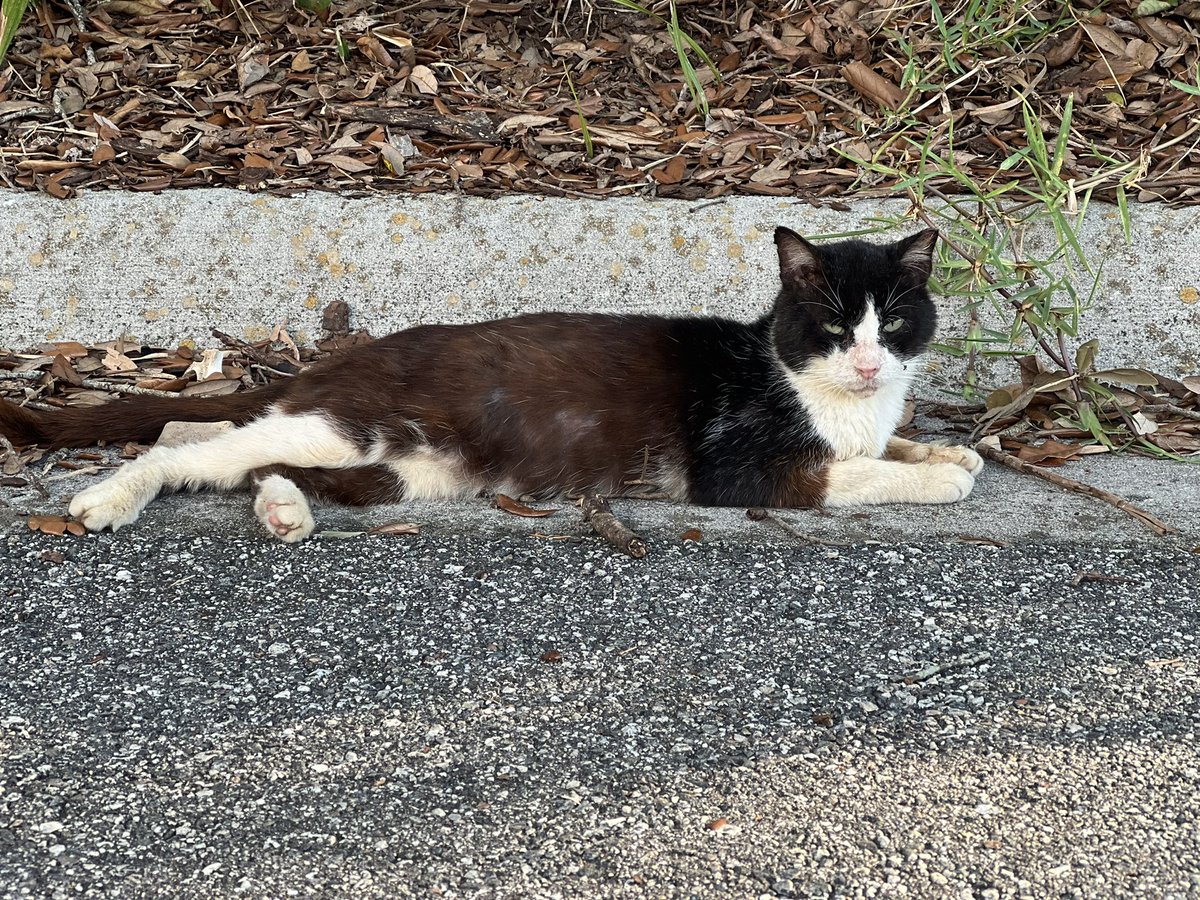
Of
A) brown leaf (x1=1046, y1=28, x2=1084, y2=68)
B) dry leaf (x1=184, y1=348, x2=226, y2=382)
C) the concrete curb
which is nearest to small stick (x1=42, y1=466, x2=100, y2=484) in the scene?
dry leaf (x1=184, y1=348, x2=226, y2=382)

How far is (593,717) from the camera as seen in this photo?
8.61 ft

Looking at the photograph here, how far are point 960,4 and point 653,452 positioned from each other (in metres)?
3.25

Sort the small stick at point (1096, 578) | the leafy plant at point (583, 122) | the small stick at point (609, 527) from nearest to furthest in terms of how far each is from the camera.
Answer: the small stick at point (1096, 578), the small stick at point (609, 527), the leafy plant at point (583, 122)

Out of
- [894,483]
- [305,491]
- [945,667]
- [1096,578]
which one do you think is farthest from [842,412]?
[305,491]

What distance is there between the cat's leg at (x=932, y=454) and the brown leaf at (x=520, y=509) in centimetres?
126

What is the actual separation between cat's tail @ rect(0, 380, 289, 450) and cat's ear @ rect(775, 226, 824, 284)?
177 centimetres

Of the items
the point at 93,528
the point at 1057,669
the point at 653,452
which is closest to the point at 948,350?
the point at 653,452

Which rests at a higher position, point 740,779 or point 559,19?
point 559,19

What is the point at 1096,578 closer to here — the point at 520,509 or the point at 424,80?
the point at 520,509

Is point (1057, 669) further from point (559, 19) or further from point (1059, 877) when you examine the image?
point (559, 19)

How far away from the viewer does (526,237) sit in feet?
17.6

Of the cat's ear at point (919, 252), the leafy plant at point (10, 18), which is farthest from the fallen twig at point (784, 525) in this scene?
the leafy plant at point (10, 18)

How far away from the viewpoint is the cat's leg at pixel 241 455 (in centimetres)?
386

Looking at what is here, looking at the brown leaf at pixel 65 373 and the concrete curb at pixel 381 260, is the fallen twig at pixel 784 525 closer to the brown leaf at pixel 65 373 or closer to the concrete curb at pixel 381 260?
the concrete curb at pixel 381 260
